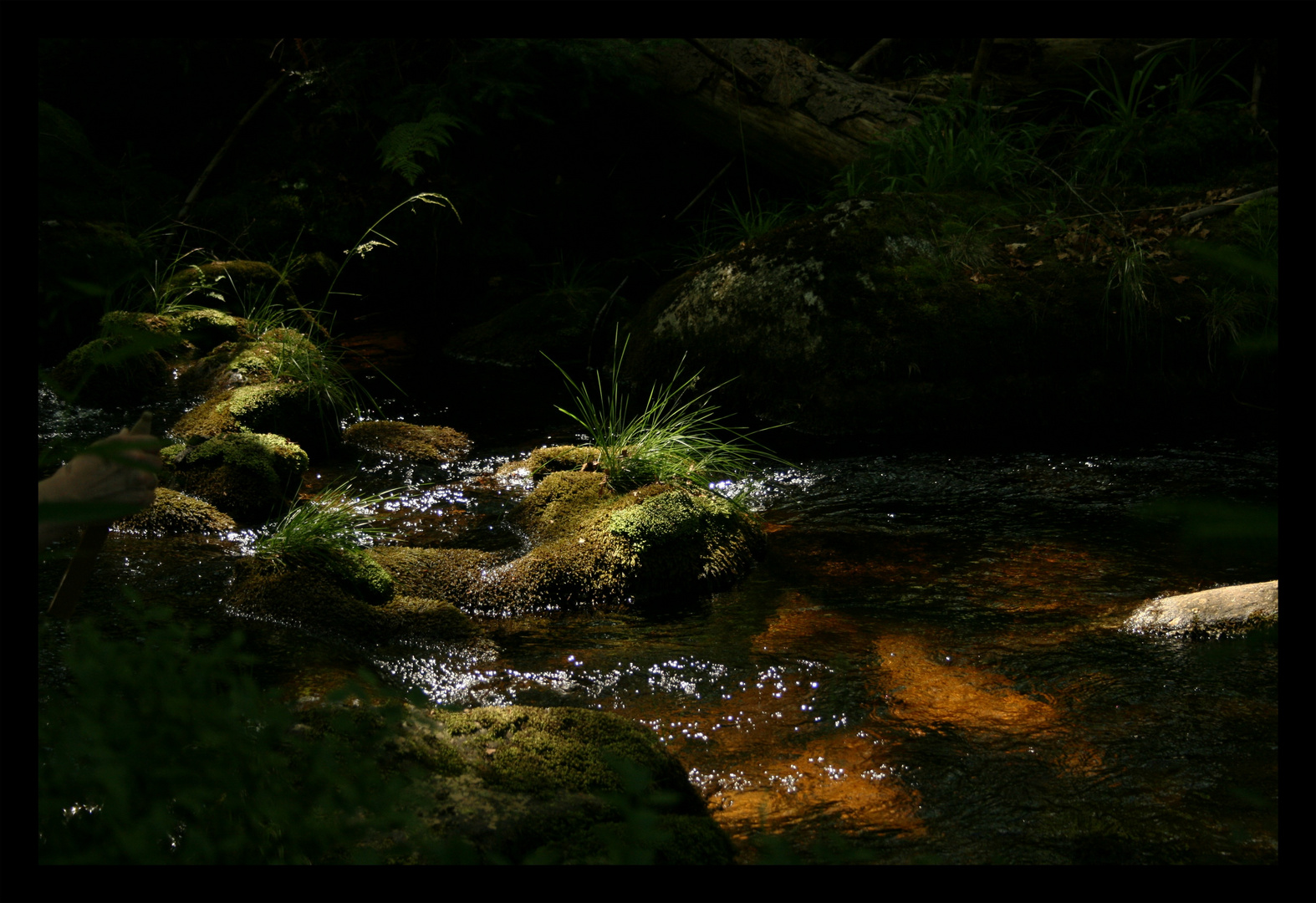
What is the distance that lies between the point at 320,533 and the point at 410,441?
79.4 inches

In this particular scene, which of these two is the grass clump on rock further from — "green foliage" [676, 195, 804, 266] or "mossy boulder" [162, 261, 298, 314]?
"green foliage" [676, 195, 804, 266]

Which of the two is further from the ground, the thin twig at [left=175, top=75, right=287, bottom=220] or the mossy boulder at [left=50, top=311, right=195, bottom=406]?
the thin twig at [left=175, top=75, right=287, bottom=220]

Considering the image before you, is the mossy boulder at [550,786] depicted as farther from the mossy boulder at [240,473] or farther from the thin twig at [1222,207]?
the thin twig at [1222,207]

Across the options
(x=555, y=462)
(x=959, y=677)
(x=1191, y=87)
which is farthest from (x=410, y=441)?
(x=1191, y=87)

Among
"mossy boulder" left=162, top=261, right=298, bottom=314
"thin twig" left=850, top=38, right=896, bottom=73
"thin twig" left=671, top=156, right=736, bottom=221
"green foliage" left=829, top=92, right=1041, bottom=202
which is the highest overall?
"thin twig" left=850, top=38, right=896, bottom=73

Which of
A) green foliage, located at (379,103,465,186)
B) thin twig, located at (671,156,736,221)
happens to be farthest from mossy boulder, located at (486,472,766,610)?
thin twig, located at (671,156,736,221)

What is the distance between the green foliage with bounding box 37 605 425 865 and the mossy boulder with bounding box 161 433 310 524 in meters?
3.44

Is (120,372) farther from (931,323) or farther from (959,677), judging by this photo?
(959,677)

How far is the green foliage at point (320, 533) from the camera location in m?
4.12

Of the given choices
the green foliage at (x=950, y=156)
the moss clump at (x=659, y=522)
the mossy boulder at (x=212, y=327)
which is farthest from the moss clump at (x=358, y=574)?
the green foliage at (x=950, y=156)

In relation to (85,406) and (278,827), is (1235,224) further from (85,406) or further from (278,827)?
(85,406)

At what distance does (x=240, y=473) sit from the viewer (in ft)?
17.3

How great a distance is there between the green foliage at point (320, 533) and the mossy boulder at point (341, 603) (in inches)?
1.9

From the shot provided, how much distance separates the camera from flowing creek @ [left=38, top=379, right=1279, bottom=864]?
2.59 m
